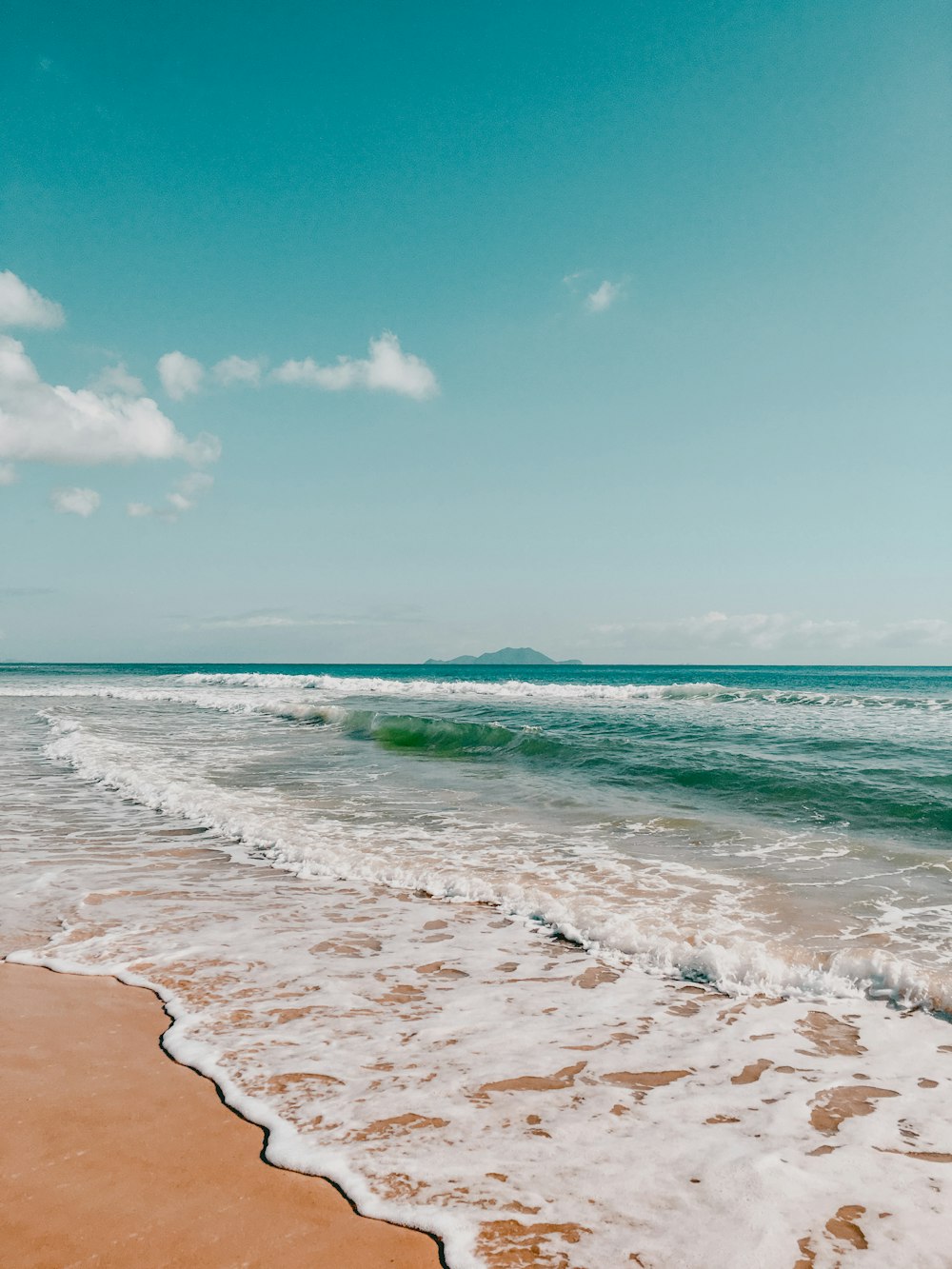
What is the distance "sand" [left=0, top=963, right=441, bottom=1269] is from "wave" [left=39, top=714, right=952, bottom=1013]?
352 cm

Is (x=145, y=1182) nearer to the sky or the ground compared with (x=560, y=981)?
nearer to the sky

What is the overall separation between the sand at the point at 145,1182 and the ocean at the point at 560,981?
145 millimetres

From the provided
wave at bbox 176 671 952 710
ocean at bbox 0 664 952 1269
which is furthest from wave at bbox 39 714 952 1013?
wave at bbox 176 671 952 710

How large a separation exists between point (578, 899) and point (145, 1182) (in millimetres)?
4955

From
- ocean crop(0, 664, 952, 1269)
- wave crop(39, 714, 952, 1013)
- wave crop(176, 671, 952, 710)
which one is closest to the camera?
ocean crop(0, 664, 952, 1269)

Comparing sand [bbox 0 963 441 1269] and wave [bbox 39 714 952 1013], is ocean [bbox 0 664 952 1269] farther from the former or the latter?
sand [bbox 0 963 441 1269]

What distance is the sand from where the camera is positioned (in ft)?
8.49

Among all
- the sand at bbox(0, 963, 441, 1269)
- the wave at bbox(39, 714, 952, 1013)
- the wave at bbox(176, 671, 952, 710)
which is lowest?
the wave at bbox(39, 714, 952, 1013)

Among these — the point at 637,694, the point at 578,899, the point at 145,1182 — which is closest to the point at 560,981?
the point at 578,899

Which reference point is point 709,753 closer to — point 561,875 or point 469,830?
point 469,830

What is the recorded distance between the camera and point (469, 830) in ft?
34.0

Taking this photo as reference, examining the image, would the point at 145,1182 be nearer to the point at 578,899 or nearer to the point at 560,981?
the point at 560,981

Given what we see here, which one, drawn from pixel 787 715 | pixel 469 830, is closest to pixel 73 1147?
pixel 469 830

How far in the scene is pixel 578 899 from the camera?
23.8ft
